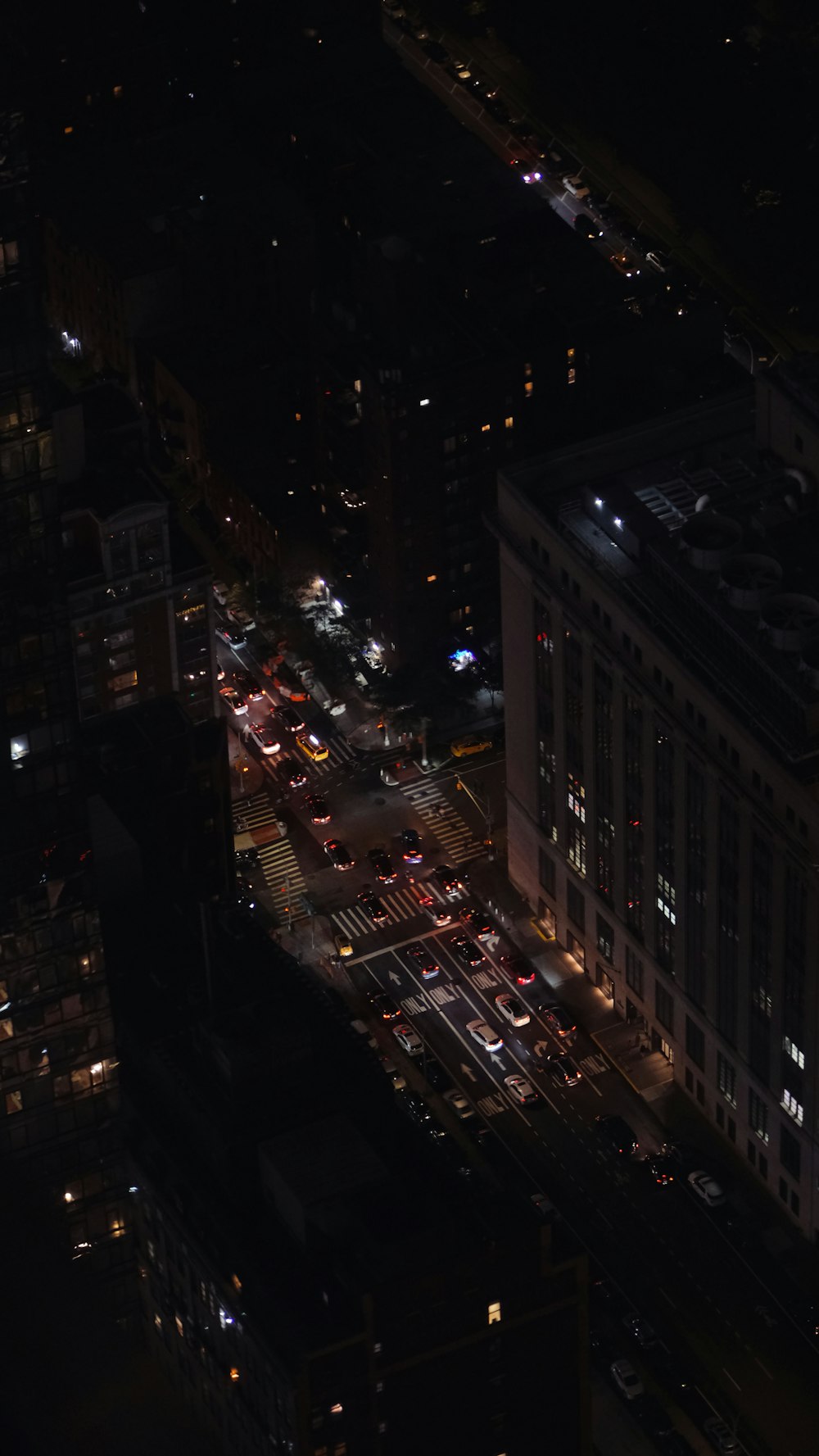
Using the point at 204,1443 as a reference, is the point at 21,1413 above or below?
below

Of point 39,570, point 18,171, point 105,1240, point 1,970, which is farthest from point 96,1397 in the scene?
point 105,1240

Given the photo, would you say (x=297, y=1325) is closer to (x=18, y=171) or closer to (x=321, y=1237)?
(x=321, y=1237)

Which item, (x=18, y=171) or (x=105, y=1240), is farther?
(x=105, y=1240)

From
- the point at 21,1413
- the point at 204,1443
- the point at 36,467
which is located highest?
the point at 36,467

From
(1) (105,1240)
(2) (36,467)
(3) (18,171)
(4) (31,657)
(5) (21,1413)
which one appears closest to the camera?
(5) (21,1413)

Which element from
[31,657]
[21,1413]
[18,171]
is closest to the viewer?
[21,1413]

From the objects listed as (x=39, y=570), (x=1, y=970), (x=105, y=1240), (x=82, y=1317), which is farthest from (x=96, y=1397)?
(x=105, y=1240)

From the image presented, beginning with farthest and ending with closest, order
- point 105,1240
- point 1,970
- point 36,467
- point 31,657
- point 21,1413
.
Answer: point 105,1240 → point 1,970 → point 31,657 → point 36,467 → point 21,1413

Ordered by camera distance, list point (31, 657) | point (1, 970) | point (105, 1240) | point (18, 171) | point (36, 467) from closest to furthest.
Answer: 1. point (18, 171)
2. point (36, 467)
3. point (31, 657)
4. point (1, 970)
5. point (105, 1240)

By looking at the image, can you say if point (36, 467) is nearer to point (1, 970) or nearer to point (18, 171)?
point (18, 171)
